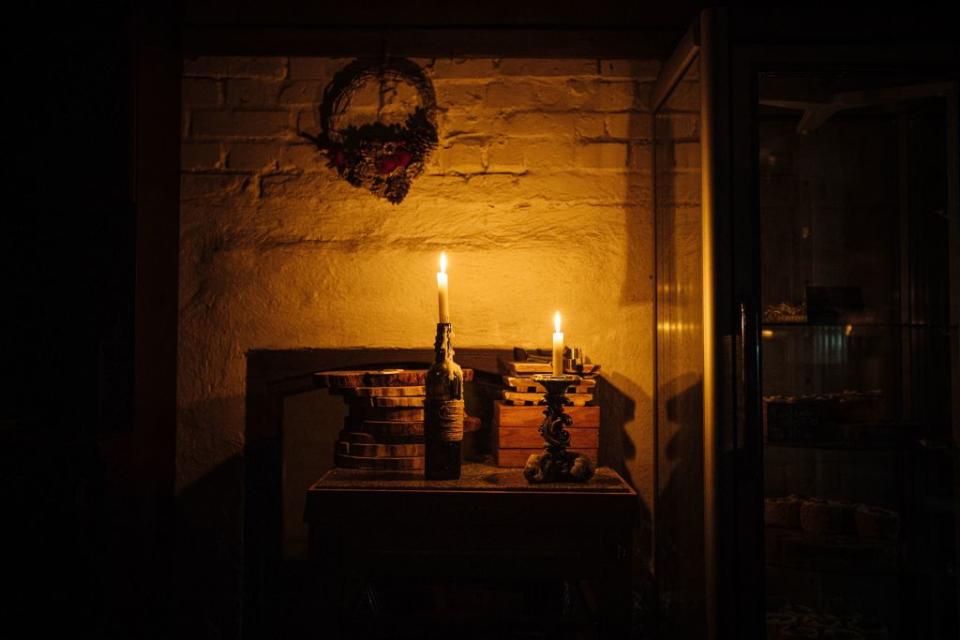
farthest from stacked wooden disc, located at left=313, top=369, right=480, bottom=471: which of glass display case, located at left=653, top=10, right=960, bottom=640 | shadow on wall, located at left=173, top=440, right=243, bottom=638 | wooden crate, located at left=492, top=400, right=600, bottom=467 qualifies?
glass display case, located at left=653, top=10, right=960, bottom=640

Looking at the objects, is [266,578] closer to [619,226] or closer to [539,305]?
[539,305]

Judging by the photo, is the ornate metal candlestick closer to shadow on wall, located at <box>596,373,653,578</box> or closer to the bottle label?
the bottle label

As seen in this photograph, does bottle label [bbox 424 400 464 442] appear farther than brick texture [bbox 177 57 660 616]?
No

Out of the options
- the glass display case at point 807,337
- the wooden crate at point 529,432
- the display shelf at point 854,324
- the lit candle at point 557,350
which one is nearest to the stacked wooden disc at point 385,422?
the wooden crate at point 529,432

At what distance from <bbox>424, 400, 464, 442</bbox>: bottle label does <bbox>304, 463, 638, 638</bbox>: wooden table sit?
0.15 m

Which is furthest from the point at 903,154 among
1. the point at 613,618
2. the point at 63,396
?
the point at 63,396

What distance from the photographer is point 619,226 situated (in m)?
2.63

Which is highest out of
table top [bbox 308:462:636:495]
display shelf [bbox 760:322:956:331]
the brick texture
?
the brick texture

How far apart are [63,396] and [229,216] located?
789 millimetres

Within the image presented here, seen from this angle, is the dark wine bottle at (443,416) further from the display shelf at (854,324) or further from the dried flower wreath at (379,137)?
the display shelf at (854,324)

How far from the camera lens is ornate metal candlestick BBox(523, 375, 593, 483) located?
2.07m

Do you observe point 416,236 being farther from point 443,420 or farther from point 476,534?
point 476,534

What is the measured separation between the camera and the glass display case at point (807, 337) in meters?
1.89

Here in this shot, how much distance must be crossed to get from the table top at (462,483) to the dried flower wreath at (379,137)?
100 cm
